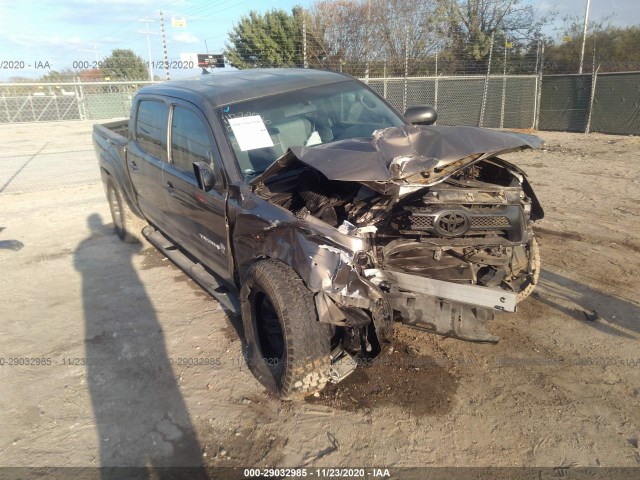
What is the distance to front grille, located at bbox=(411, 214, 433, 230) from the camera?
2773 millimetres

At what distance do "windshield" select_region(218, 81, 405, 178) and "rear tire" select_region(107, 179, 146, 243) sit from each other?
320 centimetres

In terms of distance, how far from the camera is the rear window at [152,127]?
424cm

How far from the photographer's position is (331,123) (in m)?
3.81

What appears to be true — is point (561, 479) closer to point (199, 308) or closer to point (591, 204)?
point (199, 308)

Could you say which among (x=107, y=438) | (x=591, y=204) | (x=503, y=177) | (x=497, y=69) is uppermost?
(x=497, y=69)

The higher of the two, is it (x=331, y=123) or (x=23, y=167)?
(x=331, y=123)

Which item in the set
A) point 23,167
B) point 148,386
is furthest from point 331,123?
point 23,167

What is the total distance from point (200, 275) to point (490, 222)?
245 centimetres

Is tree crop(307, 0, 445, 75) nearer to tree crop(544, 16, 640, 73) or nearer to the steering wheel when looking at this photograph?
tree crop(544, 16, 640, 73)

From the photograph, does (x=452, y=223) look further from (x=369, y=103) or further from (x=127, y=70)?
(x=127, y=70)

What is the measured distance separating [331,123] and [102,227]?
478cm

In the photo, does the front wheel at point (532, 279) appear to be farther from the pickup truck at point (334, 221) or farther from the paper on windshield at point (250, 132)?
the paper on windshield at point (250, 132)

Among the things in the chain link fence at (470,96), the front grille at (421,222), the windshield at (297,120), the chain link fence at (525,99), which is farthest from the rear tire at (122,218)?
the chain link fence at (470,96)

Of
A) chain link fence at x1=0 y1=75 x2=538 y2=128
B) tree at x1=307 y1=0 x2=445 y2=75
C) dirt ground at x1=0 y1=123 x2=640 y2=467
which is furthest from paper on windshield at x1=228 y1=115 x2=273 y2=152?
tree at x1=307 y1=0 x2=445 y2=75
